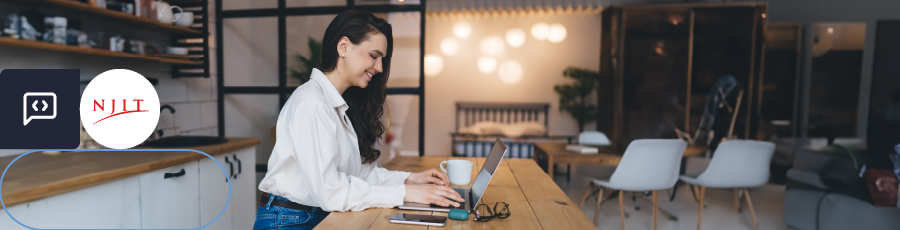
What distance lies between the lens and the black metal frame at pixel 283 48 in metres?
2.41

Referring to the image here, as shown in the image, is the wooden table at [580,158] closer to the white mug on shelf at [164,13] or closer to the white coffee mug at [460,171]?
the white coffee mug at [460,171]

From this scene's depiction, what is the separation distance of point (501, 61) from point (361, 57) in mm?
4315

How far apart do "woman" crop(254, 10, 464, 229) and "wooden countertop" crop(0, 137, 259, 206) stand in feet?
2.02

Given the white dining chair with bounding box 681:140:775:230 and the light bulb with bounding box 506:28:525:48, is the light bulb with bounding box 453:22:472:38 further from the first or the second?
the white dining chair with bounding box 681:140:775:230

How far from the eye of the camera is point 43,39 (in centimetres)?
153

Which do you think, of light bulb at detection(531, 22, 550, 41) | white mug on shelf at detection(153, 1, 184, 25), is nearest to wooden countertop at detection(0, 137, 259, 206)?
white mug on shelf at detection(153, 1, 184, 25)

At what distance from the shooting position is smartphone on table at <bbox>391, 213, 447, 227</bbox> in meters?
0.85

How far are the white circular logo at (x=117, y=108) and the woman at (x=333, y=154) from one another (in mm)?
525

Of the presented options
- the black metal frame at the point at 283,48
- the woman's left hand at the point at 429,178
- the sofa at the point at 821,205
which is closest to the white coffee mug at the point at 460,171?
the woman's left hand at the point at 429,178

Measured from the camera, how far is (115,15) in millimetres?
1772

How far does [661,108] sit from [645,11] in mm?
1051

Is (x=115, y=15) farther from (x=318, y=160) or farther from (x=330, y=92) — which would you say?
(x=318, y=160)

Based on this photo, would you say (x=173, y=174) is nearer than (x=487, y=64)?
Yes

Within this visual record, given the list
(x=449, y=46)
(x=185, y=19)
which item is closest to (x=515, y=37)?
(x=449, y=46)
